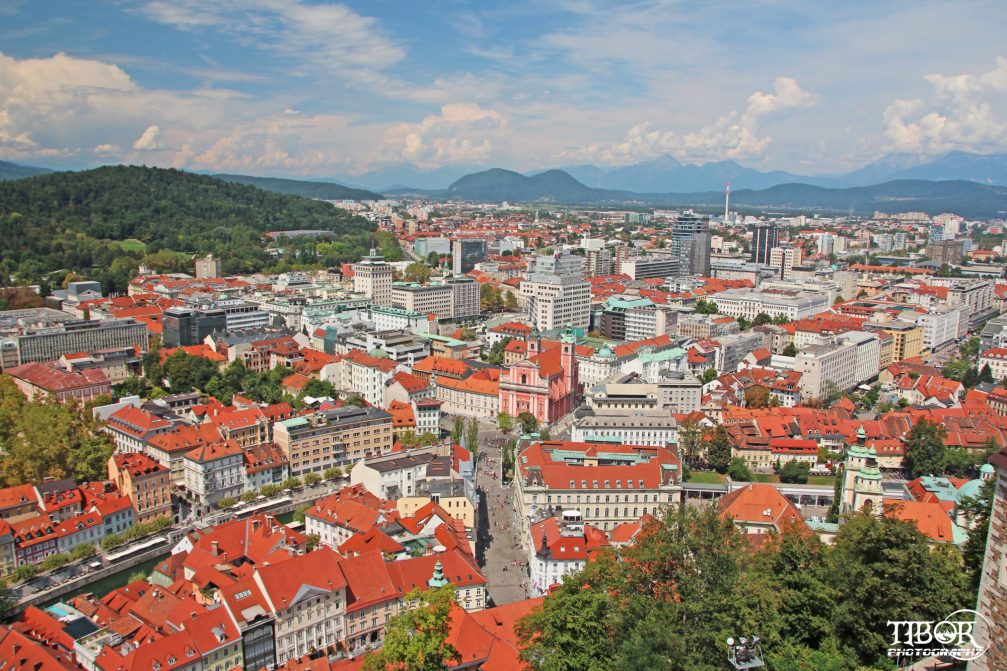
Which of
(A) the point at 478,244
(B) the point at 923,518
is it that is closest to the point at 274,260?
(A) the point at 478,244

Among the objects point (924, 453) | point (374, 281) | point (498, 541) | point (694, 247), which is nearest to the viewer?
point (498, 541)

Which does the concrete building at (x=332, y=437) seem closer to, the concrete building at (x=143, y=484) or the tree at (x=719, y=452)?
the concrete building at (x=143, y=484)

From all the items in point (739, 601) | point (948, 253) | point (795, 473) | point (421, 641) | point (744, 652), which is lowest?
point (795, 473)

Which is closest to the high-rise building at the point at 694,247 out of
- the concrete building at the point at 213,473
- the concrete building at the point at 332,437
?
the concrete building at the point at 332,437

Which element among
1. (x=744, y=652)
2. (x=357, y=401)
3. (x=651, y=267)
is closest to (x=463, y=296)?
(x=357, y=401)

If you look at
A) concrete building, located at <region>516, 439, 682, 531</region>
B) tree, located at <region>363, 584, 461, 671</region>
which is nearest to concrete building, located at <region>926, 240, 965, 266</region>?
concrete building, located at <region>516, 439, 682, 531</region>

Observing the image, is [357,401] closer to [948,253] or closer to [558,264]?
[558,264]
